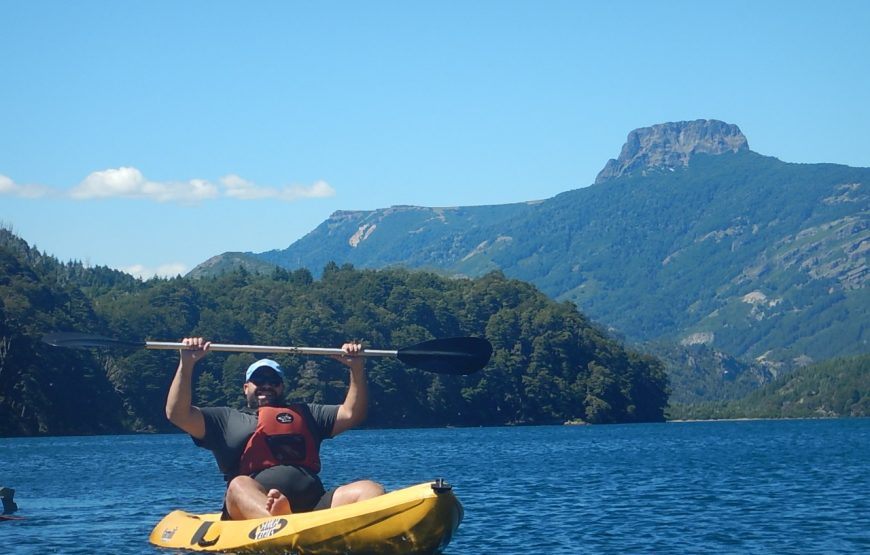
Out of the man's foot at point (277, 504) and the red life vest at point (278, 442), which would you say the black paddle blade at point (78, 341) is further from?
the man's foot at point (277, 504)

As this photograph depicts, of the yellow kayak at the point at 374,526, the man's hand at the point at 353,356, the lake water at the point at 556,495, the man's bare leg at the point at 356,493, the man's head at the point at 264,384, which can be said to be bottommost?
the lake water at the point at 556,495

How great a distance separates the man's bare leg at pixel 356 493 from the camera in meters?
19.5

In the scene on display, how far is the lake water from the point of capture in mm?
26812

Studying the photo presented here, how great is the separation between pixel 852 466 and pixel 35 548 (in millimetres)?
39000

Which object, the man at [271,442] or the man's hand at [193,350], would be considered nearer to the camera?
the man's hand at [193,350]

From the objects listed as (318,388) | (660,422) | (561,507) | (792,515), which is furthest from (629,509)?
(660,422)

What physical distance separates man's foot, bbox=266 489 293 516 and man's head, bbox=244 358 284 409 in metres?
1.32

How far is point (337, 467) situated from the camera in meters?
60.7

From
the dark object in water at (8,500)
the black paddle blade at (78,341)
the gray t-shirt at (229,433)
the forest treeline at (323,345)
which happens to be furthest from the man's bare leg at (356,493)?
the forest treeline at (323,345)

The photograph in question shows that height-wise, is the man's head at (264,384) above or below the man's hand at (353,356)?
below

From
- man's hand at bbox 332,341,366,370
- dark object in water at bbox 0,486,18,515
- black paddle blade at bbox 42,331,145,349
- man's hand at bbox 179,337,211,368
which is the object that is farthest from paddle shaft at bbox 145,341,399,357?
dark object in water at bbox 0,486,18,515

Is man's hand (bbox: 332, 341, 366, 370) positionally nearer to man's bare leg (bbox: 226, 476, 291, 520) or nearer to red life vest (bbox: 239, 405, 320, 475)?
red life vest (bbox: 239, 405, 320, 475)

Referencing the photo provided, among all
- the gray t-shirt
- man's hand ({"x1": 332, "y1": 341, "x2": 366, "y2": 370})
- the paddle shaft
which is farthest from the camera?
the paddle shaft

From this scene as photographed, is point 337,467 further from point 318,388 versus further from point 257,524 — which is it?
point 318,388
